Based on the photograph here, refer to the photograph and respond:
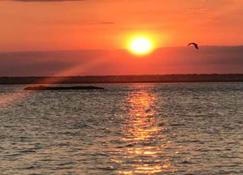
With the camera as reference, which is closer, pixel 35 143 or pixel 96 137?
pixel 35 143

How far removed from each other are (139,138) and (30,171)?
20369 millimetres

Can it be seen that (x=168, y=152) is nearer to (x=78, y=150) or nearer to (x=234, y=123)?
(x=78, y=150)

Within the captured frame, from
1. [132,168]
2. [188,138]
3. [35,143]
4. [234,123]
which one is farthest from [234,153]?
[234,123]

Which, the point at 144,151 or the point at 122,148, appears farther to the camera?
the point at 122,148

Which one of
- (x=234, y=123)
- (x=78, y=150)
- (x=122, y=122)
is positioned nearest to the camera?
(x=78, y=150)

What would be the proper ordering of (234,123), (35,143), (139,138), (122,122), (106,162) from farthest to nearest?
1. (122,122)
2. (234,123)
3. (139,138)
4. (35,143)
5. (106,162)

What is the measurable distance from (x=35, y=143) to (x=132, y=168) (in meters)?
15.1

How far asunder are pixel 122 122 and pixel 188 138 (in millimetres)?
23609

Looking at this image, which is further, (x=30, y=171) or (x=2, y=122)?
(x=2, y=122)

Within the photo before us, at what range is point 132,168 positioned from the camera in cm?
4119

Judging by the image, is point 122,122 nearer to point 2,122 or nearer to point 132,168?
point 2,122

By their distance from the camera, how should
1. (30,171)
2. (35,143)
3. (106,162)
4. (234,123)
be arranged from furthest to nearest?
(234,123), (35,143), (106,162), (30,171)

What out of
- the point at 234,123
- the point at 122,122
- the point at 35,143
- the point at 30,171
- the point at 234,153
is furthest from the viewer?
the point at 122,122

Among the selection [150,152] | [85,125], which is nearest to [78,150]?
[150,152]
